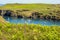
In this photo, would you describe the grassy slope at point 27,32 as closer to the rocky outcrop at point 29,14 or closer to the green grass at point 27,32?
the green grass at point 27,32

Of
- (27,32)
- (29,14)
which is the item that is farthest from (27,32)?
(29,14)

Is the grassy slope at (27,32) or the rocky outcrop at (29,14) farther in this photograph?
the rocky outcrop at (29,14)

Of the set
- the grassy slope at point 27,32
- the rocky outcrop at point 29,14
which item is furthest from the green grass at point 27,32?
the rocky outcrop at point 29,14

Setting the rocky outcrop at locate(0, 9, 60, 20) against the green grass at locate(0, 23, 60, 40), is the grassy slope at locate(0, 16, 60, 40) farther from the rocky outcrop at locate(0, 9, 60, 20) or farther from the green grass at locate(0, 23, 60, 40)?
the rocky outcrop at locate(0, 9, 60, 20)

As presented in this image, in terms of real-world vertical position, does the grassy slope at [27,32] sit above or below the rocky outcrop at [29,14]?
above

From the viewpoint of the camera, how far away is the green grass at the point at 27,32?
9.38 metres

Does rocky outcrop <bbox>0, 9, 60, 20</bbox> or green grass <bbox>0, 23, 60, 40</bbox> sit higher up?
green grass <bbox>0, 23, 60, 40</bbox>

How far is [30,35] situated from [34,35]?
18 cm

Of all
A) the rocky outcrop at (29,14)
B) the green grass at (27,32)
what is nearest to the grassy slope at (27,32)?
the green grass at (27,32)

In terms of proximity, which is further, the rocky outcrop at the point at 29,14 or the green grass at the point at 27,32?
the rocky outcrop at the point at 29,14

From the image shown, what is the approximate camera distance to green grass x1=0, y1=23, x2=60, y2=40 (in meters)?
9.38

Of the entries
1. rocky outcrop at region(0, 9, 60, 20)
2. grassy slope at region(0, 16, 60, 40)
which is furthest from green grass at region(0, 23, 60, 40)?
rocky outcrop at region(0, 9, 60, 20)

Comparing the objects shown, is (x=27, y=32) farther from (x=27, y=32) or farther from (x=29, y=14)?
(x=29, y=14)

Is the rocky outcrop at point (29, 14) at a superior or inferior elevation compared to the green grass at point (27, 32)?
inferior
